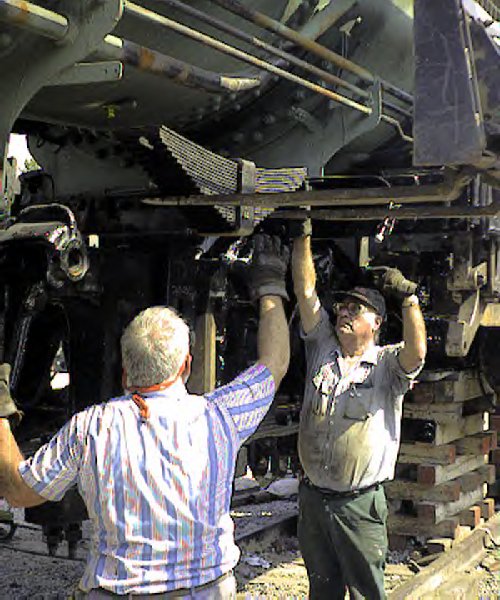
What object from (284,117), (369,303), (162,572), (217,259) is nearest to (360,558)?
(369,303)

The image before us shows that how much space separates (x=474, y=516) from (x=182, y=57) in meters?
4.72

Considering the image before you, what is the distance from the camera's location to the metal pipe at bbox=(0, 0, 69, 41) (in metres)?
2.64

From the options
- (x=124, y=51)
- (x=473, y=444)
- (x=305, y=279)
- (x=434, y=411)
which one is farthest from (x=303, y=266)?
(x=473, y=444)

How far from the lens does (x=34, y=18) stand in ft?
8.95

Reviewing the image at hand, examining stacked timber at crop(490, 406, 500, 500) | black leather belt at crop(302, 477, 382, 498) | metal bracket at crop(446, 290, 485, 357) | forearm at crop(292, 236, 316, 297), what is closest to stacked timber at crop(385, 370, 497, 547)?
metal bracket at crop(446, 290, 485, 357)

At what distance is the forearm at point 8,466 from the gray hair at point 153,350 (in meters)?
0.42

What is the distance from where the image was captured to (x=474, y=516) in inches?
286

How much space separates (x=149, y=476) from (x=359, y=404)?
196 centimetres

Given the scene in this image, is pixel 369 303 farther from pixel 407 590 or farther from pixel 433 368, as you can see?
pixel 433 368

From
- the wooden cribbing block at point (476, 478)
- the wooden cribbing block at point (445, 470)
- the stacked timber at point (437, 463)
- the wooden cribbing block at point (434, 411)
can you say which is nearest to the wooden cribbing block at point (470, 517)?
the stacked timber at point (437, 463)

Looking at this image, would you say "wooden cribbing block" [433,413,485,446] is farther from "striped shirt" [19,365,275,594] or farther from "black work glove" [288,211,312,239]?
"striped shirt" [19,365,275,594]

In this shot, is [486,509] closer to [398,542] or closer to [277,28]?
[398,542]

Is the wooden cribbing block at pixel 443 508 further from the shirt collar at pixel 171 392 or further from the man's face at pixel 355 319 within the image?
the shirt collar at pixel 171 392

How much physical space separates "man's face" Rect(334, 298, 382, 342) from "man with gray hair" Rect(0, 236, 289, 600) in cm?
176
